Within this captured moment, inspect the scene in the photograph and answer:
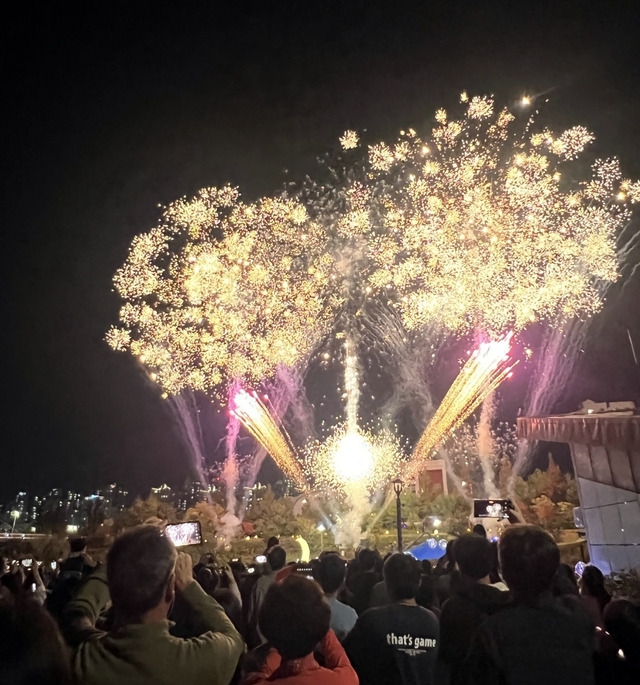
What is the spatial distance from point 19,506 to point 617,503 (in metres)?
127

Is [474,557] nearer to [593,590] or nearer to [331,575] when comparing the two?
[331,575]

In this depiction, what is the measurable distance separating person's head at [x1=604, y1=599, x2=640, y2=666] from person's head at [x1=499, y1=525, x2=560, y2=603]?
0.91 meters

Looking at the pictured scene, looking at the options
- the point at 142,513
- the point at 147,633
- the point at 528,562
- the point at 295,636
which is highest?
Answer: the point at 142,513

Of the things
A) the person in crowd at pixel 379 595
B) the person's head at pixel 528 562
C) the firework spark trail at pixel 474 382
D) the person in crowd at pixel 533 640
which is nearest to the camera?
the person in crowd at pixel 533 640

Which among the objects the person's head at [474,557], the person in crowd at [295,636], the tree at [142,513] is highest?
the tree at [142,513]

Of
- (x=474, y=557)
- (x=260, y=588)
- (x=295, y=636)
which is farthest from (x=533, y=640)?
(x=260, y=588)

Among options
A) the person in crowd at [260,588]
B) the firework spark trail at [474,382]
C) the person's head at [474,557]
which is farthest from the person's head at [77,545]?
the firework spark trail at [474,382]

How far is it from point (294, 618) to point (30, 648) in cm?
118

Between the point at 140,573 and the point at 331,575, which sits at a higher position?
the point at 140,573

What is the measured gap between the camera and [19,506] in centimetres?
11381

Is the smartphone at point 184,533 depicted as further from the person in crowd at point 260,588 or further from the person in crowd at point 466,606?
the person in crowd at point 466,606

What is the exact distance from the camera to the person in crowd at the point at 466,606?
10.8ft

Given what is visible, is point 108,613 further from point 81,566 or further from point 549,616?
point 549,616

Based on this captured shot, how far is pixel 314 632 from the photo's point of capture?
2627 millimetres
